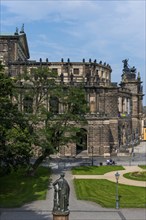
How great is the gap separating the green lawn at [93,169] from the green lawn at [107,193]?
5470mm

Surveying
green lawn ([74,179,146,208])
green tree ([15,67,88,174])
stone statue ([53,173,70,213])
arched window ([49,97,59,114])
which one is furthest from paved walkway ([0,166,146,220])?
arched window ([49,97,59,114])

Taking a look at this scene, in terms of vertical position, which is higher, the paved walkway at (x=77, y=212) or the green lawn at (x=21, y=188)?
the green lawn at (x=21, y=188)

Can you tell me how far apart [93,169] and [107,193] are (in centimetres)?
1473

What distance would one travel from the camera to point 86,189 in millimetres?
38438

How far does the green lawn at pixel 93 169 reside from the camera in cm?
4853

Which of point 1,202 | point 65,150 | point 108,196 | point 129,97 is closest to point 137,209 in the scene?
point 108,196

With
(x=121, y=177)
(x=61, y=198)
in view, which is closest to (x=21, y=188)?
(x=121, y=177)

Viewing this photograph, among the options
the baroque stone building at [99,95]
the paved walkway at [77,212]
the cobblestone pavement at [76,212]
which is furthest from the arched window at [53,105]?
the paved walkway at [77,212]

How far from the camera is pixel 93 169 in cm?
5172

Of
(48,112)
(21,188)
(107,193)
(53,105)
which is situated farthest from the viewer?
(53,105)

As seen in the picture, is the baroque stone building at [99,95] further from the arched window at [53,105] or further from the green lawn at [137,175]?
the green lawn at [137,175]

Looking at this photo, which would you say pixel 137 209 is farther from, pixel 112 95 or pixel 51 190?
pixel 112 95

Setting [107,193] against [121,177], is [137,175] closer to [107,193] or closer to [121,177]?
[121,177]

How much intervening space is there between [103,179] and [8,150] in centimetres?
1391
